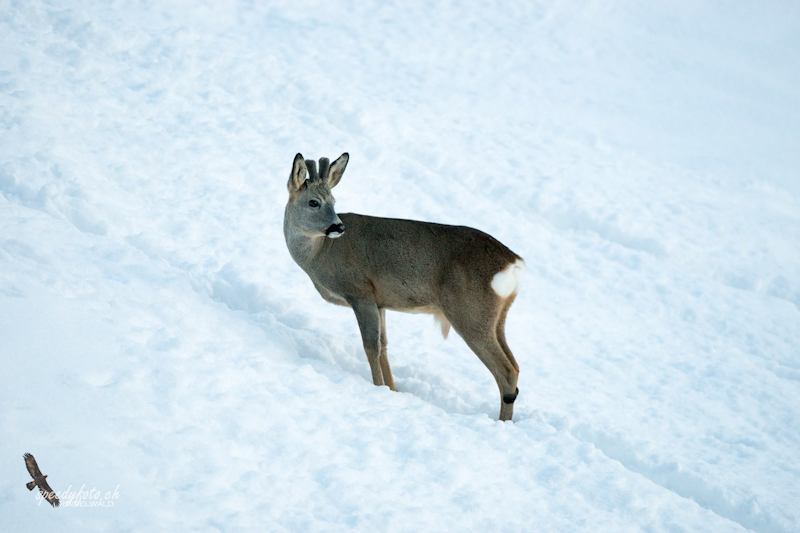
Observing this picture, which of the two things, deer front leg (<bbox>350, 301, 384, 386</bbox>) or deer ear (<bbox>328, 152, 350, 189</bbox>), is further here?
deer ear (<bbox>328, 152, 350, 189</bbox>)

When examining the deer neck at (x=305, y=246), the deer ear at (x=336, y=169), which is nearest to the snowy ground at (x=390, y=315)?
the deer neck at (x=305, y=246)

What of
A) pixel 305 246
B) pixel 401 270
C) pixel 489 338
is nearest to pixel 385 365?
pixel 401 270

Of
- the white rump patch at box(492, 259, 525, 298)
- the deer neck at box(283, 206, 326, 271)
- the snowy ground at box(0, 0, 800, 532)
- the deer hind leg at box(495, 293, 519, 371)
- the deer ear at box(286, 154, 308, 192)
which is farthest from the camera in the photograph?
the deer neck at box(283, 206, 326, 271)

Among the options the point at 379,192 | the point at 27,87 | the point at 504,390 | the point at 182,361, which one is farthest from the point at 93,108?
the point at 504,390

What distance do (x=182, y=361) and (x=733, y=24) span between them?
2314 cm

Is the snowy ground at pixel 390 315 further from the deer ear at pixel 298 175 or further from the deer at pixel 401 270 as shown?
the deer ear at pixel 298 175

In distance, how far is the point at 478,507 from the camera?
18.5 ft

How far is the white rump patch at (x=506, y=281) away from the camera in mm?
7383

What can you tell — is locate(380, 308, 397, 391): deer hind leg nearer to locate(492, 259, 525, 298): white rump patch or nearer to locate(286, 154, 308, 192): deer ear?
locate(492, 259, 525, 298): white rump patch

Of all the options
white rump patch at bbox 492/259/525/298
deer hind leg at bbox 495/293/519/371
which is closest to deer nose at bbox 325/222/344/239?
white rump patch at bbox 492/259/525/298

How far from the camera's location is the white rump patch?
7.38 metres

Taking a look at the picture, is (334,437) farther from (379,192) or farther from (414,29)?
(414,29)

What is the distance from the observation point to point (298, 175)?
7.99 metres

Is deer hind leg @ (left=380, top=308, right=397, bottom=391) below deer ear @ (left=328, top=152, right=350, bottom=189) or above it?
below
